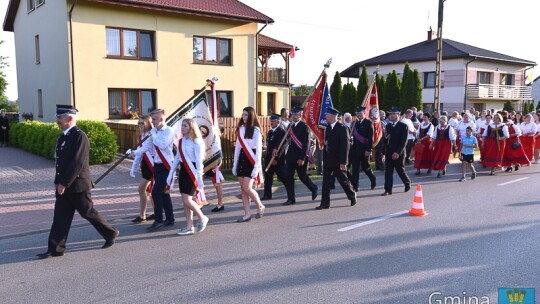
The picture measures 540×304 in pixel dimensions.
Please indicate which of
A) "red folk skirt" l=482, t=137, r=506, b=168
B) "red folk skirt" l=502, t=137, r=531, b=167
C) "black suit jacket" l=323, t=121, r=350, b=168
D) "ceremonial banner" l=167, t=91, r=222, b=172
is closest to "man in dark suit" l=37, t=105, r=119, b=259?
"ceremonial banner" l=167, t=91, r=222, b=172

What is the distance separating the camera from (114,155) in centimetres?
1429

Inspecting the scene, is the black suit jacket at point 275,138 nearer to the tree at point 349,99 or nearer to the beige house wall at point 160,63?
the beige house wall at point 160,63

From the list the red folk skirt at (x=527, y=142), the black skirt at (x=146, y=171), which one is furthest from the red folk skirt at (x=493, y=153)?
the black skirt at (x=146, y=171)

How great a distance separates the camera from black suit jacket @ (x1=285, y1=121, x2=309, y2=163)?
9.34 metres

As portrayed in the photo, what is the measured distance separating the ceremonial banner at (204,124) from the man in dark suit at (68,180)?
8.07 feet

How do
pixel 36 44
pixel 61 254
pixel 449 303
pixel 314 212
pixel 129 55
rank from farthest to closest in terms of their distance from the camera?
pixel 36 44, pixel 129 55, pixel 314 212, pixel 61 254, pixel 449 303

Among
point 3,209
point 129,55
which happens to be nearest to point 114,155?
point 3,209

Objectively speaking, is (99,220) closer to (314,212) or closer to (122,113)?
(314,212)

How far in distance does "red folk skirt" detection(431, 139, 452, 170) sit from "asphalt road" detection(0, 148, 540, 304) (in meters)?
4.64

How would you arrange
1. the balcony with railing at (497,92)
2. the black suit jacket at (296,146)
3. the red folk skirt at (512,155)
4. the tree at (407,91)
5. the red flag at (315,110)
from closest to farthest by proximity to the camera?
the black suit jacket at (296,146), the red flag at (315,110), the red folk skirt at (512,155), the tree at (407,91), the balcony with railing at (497,92)

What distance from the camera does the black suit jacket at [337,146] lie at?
874 centimetres

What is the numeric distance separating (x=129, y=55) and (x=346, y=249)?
53.9ft

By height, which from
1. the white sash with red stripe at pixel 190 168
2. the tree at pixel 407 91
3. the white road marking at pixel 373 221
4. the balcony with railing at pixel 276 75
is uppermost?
the balcony with railing at pixel 276 75

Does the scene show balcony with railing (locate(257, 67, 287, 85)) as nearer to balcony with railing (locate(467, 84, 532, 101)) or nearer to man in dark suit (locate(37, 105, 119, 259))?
balcony with railing (locate(467, 84, 532, 101))
